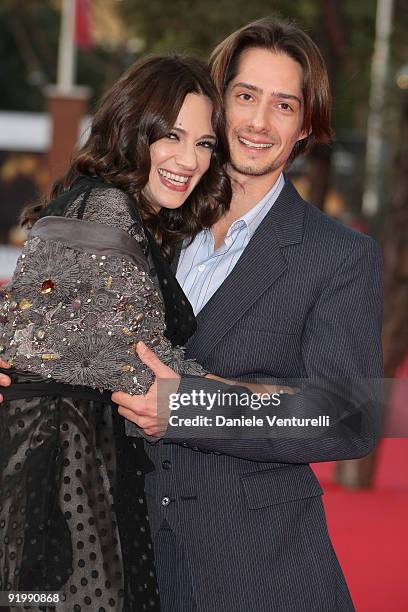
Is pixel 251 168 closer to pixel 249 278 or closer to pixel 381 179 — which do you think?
pixel 249 278

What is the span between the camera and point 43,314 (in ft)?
8.52

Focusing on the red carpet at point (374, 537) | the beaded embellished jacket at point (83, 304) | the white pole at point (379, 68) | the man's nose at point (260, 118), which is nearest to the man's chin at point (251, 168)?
the man's nose at point (260, 118)

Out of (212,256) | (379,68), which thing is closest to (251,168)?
(212,256)

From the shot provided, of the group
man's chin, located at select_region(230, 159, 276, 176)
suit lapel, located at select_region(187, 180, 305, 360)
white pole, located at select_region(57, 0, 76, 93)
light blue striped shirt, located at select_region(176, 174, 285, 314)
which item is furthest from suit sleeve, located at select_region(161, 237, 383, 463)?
white pole, located at select_region(57, 0, 76, 93)

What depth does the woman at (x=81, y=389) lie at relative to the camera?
259cm

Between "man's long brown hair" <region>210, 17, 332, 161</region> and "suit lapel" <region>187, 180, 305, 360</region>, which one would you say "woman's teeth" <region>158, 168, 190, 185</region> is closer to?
"suit lapel" <region>187, 180, 305, 360</region>

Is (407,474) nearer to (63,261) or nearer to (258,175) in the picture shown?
(258,175)

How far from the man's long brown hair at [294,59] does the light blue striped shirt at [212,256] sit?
22 cm

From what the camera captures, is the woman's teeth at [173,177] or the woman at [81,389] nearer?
the woman at [81,389]

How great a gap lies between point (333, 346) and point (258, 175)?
75 cm

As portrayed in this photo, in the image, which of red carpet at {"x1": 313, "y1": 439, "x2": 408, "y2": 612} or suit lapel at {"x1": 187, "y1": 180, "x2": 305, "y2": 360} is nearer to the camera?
suit lapel at {"x1": 187, "y1": 180, "x2": 305, "y2": 360}

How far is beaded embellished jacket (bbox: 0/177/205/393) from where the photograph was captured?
2.59 meters

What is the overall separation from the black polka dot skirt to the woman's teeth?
71 centimetres

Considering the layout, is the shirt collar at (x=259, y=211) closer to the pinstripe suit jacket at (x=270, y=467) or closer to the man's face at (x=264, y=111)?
the man's face at (x=264, y=111)
